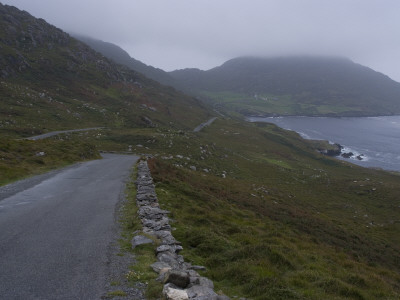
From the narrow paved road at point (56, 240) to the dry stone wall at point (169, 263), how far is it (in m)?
1.63

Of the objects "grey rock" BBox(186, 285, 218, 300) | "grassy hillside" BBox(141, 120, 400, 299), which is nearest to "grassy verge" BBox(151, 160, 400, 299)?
"grassy hillside" BBox(141, 120, 400, 299)

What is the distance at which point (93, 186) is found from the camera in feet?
74.6

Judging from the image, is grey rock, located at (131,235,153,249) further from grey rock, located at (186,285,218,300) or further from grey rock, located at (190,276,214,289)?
grey rock, located at (186,285,218,300)

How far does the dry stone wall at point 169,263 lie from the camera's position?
7.79m

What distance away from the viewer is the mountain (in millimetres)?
71750

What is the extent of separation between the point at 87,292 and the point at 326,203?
42.2 metres

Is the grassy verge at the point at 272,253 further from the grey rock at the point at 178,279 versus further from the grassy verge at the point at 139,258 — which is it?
the grassy verge at the point at 139,258

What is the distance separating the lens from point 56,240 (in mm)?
11844

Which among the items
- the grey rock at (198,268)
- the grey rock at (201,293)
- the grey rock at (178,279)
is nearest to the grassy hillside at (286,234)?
the grey rock at (198,268)

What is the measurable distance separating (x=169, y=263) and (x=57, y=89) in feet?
341

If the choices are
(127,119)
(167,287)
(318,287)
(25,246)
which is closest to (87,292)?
(167,287)

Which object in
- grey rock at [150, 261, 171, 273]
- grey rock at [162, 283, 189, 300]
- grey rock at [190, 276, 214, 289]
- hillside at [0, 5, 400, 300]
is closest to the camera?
grey rock at [162, 283, 189, 300]

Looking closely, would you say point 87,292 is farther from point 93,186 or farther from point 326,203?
point 326,203

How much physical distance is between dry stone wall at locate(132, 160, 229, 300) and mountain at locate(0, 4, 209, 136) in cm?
4820
